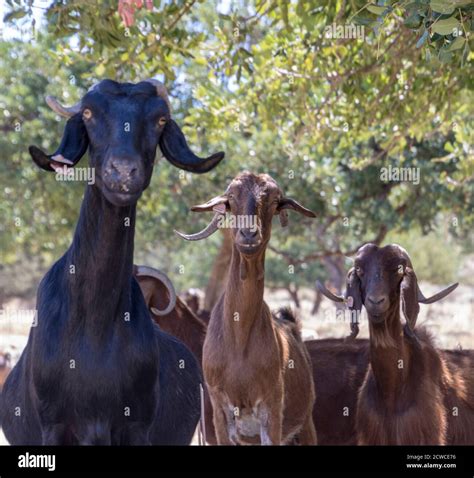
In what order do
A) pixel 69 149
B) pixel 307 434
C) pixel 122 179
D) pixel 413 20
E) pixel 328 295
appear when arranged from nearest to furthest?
pixel 122 179 → pixel 69 149 → pixel 413 20 → pixel 307 434 → pixel 328 295

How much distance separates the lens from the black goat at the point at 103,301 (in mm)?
5270

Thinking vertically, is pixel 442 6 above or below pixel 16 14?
below

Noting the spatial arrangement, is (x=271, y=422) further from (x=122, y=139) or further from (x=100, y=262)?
(x=122, y=139)

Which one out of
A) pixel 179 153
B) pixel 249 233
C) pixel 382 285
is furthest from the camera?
pixel 382 285

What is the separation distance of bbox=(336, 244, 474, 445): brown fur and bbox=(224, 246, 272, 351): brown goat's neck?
35.5 inches

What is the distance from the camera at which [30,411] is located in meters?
5.69

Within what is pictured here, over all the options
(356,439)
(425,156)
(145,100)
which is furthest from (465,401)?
(425,156)

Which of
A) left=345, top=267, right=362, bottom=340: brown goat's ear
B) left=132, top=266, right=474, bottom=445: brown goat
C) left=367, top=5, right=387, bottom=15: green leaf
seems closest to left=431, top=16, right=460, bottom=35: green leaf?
left=367, top=5, right=387, bottom=15: green leaf

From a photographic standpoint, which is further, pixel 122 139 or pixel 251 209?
pixel 251 209

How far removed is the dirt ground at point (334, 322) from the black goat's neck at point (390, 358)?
1.21 metres

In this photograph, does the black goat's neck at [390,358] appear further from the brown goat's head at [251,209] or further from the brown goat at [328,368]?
the brown goat at [328,368]

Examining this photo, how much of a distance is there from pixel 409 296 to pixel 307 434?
1.69m

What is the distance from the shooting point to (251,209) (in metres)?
8.08

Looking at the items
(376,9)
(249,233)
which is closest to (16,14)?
(249,233)
